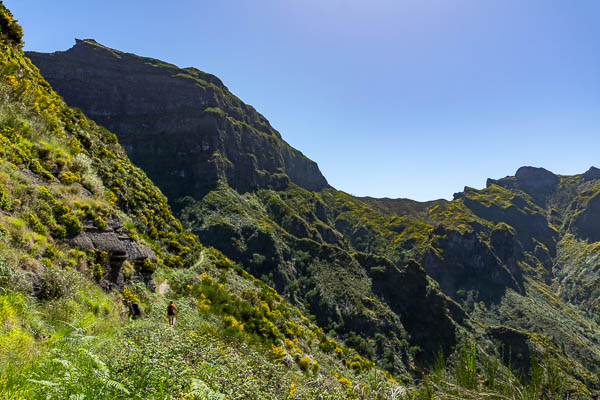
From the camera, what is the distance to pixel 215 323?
13.7m

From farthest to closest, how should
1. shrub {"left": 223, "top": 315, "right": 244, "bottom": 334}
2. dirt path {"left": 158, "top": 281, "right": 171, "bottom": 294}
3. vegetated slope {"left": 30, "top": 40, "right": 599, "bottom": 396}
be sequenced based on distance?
vegetated slope {"left": 30, "top": 40, "right": 599, "bottom": 396}
dirt path {"left": 158, "top": 281, "right": 171, "bottom": 294}
shrub {"left": 223, "top": 315, "right": 244, "bottom": 334}

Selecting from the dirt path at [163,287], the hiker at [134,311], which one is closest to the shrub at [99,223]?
the hiker at [134,311]

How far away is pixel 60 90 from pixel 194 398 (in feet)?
501

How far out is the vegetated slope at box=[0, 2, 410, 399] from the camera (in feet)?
13.8

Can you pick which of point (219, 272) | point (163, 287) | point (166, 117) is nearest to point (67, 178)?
point (163, 287)

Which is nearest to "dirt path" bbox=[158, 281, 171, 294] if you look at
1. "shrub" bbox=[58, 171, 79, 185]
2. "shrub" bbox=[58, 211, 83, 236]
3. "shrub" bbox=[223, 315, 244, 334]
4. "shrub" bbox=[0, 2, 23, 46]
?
"shrub" bbox=[223, 315, 244, 334]

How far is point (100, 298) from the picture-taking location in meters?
9.12

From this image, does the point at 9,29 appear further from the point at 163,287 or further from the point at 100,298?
the point at 100,298

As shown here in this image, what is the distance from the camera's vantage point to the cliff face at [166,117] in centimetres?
10206

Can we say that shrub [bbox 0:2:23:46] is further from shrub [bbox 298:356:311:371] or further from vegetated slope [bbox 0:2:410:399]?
shrub [bbox 298:356:311:371]

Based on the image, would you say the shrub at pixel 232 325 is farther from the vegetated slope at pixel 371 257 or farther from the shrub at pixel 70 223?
the vegetated slope at pixel 371 257

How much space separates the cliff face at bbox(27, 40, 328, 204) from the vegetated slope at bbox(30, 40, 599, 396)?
0.70m

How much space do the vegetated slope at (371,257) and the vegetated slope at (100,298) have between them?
5685 millimetres

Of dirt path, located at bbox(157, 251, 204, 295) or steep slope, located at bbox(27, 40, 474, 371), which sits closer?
dirt path, located at bbox(157, 251, 204, 295)
